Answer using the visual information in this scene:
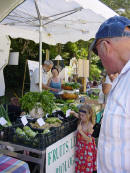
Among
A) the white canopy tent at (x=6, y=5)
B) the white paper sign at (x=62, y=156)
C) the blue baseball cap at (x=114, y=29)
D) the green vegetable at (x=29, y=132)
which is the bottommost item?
the white paper sign at (x=62, y=156)

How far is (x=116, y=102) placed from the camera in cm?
104

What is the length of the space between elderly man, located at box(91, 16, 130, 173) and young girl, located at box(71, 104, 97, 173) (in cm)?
174

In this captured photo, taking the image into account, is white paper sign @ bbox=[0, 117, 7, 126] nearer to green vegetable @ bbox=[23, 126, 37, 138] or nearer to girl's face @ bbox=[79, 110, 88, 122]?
green vegetable @ bbox=[23, 126, 37, 138]

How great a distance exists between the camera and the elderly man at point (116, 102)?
102cm

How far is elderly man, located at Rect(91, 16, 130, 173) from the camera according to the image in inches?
40.2

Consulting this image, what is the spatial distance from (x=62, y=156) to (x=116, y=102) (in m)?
1.84

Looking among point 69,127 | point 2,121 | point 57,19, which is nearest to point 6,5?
point 2,121

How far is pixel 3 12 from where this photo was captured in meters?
2.39

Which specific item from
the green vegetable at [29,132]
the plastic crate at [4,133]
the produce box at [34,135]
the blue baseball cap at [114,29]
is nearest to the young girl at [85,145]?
the produce box at [34,135]

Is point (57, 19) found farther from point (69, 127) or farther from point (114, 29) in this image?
point (114, 29)

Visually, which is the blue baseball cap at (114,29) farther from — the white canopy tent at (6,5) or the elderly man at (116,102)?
the white canopy tent at (6,5)

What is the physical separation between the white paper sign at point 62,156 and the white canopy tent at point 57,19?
5.01 feet

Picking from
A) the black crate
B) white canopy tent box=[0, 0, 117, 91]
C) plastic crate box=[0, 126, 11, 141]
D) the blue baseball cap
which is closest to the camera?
the blue baseball cap

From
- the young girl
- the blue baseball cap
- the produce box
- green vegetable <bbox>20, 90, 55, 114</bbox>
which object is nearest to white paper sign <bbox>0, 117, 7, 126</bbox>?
the produce box
